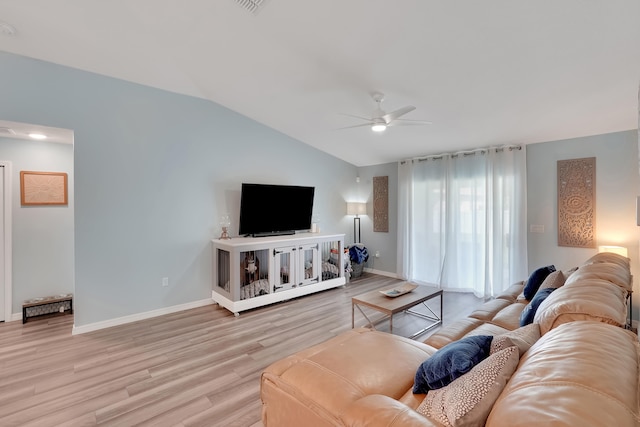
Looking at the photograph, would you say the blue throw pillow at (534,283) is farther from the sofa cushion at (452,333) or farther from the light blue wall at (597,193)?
the light blue wall at (597,193)

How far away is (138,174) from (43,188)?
1339 mm

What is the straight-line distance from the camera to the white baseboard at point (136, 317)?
3.29 metres

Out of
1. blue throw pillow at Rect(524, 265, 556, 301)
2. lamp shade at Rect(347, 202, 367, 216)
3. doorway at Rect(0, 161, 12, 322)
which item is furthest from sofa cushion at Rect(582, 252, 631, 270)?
doorway at Rect(0, 161, 12, 322)

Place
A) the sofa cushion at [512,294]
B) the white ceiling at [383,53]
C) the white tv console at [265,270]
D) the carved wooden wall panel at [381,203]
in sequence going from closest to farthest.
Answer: the white ceiling at [383,53] < the sofa cushion at [512,294] < the white tv console at [265,270] < the carved wooden wall panel at [381,203]

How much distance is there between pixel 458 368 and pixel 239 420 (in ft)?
5.10

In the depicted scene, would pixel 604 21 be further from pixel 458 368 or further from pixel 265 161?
pixel 265 161

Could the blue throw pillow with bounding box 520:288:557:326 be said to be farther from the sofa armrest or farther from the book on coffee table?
the sofa armrest

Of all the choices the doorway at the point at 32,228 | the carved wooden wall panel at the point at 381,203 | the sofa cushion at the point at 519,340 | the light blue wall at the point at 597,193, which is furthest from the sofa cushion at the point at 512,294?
the doorway at the point at 32,228

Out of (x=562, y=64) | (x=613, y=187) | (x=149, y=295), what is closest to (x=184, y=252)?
(x=149, y=295)

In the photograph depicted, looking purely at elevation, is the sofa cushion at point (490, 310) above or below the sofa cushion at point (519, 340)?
below

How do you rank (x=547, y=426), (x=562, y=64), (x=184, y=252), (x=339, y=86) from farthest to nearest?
(x=184, y=252) < (x=339, y=86) < (x=562, y=64) < (x=547, y=426)

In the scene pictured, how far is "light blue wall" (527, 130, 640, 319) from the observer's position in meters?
3.51

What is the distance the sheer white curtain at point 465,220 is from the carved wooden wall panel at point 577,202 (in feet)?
1.41

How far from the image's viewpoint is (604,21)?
2035 millimetres
